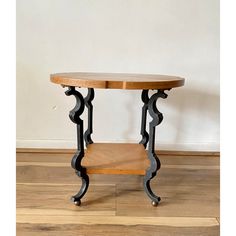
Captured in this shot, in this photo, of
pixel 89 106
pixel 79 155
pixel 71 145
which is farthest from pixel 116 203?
pixel 71 145

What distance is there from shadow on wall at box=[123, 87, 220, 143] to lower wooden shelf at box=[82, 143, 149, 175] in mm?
408

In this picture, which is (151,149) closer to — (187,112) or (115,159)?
(115,159)

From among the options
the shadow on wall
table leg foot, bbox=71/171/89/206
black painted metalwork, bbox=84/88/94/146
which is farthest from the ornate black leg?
the shadow on wall

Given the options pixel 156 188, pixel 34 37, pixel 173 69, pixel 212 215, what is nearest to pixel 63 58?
pixel 34 37

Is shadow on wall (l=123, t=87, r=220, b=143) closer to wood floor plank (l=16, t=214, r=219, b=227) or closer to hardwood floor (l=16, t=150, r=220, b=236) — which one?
hardwood floor (l=16, t=150, r=220, b=236)

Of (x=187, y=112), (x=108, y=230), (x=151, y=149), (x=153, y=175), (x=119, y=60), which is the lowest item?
(x=108, y=230)

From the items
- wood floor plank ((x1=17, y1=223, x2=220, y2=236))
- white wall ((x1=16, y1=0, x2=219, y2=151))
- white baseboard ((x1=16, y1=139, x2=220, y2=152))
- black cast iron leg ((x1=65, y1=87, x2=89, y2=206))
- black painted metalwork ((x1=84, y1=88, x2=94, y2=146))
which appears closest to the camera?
wood floor plank ((x1=17, y1=223, x2=220, y2=236))

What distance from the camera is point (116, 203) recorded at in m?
1.25

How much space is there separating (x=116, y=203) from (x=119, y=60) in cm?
95

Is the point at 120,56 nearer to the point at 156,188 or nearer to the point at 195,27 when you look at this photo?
the point at 195,27

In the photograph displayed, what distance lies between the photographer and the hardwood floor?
1.07 metres
